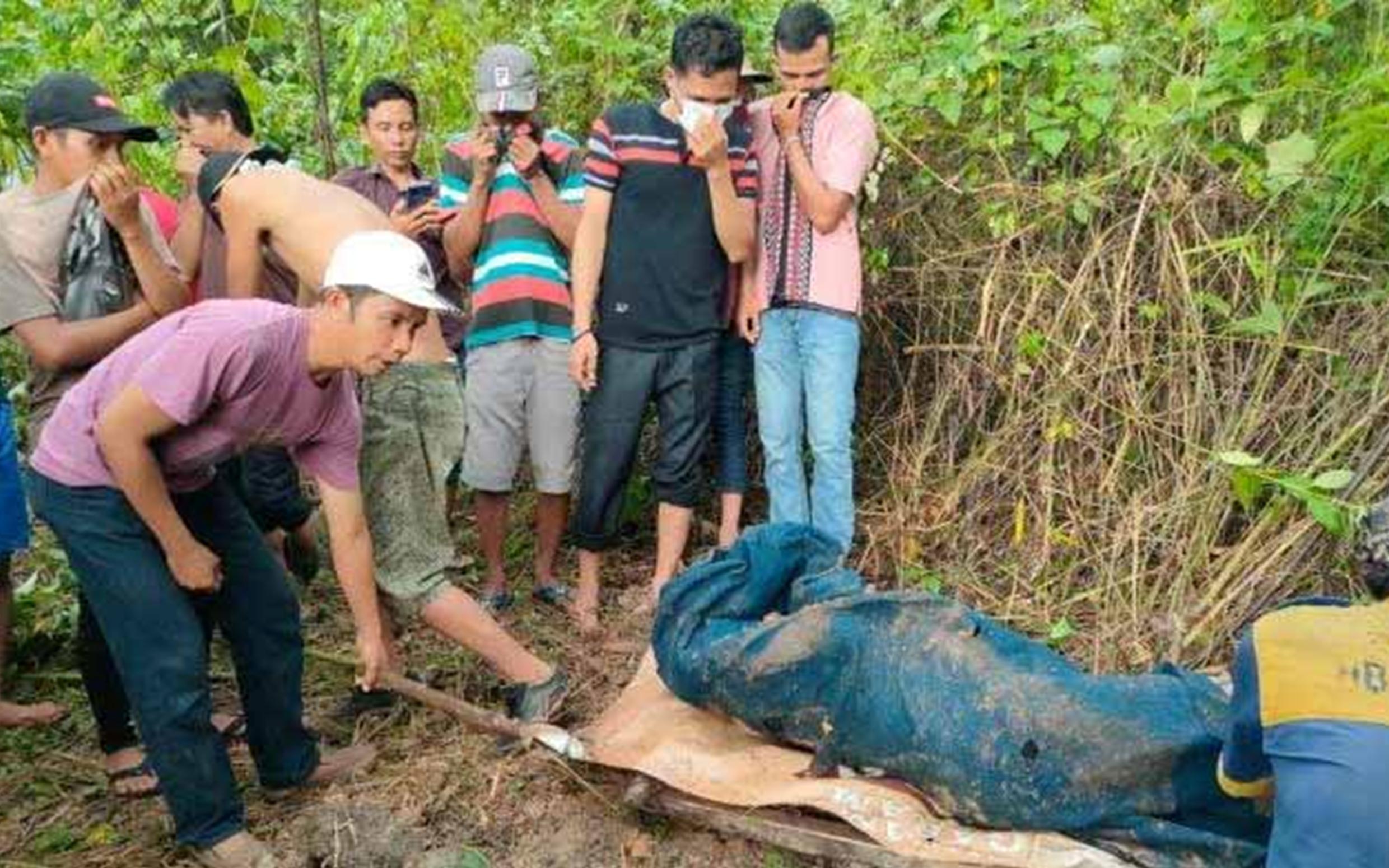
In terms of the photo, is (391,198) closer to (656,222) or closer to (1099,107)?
(656,222)

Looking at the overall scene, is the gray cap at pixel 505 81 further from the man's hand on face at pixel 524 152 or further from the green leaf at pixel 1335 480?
the green leaf at pixel 1335 480

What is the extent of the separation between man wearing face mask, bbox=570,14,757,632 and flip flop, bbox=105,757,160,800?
144 centimetres

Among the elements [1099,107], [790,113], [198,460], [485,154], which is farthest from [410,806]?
[1099,107]

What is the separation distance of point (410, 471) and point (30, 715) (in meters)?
1.47

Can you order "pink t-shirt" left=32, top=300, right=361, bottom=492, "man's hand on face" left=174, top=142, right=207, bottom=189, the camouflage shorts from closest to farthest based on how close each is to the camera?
"pink t-shirt" left=32, top=300, right=361, bottom=492, the camouflage shorts, "man's hand on face" left=174, top=142, right=207, bottom=189

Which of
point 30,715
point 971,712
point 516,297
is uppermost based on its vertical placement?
point 516,297

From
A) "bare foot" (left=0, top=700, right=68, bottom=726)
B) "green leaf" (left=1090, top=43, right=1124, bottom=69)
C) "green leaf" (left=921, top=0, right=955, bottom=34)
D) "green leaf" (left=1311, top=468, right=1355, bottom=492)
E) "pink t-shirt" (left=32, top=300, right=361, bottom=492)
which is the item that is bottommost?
"bare foot" (left=0, top=700, right=68, bottom=726)

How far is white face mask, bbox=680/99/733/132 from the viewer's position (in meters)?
3.88

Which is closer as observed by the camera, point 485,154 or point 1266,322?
point 1266,322

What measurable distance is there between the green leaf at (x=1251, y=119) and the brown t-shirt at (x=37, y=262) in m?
Answer: 3.26

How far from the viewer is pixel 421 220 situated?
14.0 ft

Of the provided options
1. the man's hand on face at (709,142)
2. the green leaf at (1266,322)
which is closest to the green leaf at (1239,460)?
the green leaf at (1266,322)

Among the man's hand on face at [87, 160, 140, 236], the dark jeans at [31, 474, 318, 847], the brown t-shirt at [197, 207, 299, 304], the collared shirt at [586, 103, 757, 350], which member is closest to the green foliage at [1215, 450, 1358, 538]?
the collared shirt at [586, 103, 757, 350]

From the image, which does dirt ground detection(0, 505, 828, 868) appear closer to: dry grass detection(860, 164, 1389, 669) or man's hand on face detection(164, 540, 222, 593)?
man's hand on face detection(164, 540, 222, 593)
